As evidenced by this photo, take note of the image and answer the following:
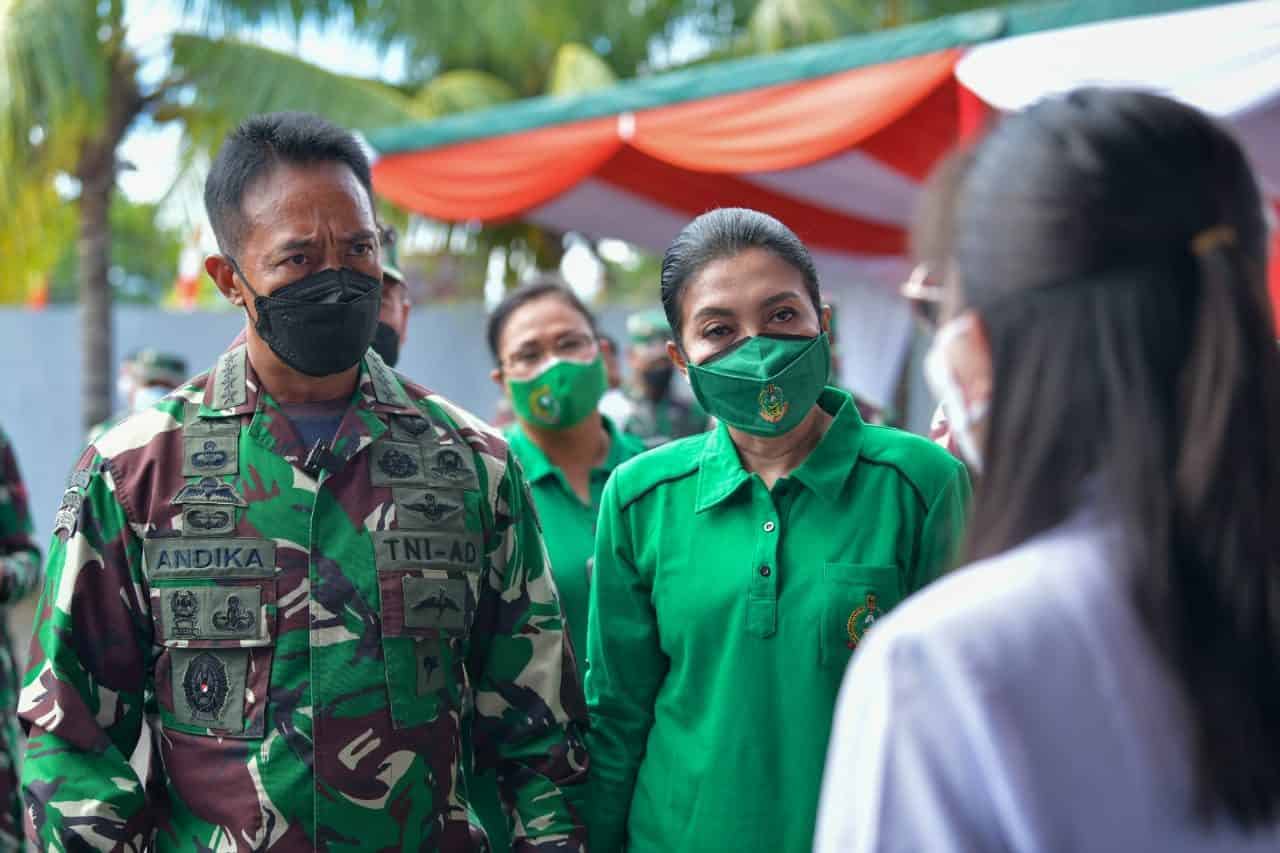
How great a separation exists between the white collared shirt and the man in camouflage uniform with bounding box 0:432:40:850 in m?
3.79

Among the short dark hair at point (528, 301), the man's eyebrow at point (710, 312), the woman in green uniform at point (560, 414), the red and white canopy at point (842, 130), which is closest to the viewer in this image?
the man's eyebrow at point (710, 312)

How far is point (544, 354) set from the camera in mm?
3922

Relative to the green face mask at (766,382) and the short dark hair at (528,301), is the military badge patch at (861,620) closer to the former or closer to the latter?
the green face mask at (766,382)

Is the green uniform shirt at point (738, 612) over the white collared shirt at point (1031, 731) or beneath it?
beneath

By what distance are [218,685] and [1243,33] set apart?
422 centimetres

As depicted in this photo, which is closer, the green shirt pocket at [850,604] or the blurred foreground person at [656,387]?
the green shirt pocket at [850,604]

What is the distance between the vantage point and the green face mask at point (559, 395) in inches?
151

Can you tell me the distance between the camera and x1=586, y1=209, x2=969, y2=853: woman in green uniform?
7.16 feet

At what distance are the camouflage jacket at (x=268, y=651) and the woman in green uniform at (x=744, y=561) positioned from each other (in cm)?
15

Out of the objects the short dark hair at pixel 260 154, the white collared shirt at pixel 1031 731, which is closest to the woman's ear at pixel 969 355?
the white collared shirt at pixel 1031 731

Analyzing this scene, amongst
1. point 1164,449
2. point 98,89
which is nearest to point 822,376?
point 1164,449

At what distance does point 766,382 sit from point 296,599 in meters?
0.86

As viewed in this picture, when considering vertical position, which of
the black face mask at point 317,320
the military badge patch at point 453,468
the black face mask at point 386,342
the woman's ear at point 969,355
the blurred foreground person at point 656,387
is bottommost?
the blurred foreground person at point 656,387

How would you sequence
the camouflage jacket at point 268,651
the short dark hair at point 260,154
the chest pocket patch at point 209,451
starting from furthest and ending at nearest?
the short dark hair at point 260,154
the chest pocket patch at point 209,451
the camouflage jacket at point 268,651
